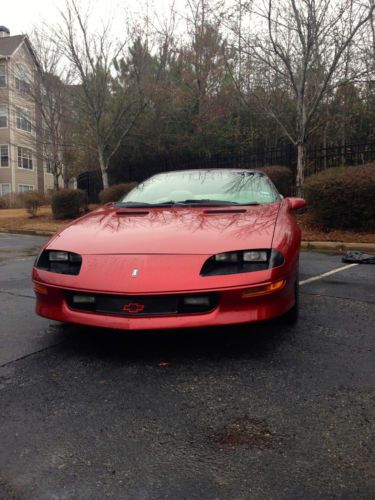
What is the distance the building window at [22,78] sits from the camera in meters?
16.3

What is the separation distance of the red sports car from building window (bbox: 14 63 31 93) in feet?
49.1

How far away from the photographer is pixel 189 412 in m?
2.16

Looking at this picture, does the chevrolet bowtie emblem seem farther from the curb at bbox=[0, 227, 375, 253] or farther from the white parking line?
the curb at bbox=[0, 227, 375, 253]

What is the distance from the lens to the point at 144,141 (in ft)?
55.7

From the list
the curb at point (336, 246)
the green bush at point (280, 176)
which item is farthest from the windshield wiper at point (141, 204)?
the green bush at point (280, 176)

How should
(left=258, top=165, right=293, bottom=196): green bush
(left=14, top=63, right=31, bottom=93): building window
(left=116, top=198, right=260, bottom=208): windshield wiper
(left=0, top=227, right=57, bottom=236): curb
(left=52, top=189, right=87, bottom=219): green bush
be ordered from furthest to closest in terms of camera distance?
(left=14, top=63, right=31, bottom=93): building window < (left=52, top=189, right=87, bottom=219): green bush < (left=0, top=227, right=57, bottom=236): curb < (left=258, top=165, right=293, bottom=196): green bush < (left=116, top=198, right=260, bottom=208): windshield wiper

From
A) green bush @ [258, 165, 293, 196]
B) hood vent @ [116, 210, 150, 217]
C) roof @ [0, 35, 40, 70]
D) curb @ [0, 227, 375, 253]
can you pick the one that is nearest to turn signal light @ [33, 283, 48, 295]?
hood vent @ [116, 210, 150, 217]

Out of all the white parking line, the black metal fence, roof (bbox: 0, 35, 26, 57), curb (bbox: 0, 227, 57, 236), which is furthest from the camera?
roof (bbox: 0, 35, 26, 57)

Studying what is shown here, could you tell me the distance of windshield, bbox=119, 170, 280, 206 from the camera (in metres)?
4.00

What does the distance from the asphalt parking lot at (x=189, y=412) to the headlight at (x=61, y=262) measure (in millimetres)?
554

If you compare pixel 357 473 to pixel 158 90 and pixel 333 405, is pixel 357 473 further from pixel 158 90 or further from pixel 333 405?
A: pixel 158 90

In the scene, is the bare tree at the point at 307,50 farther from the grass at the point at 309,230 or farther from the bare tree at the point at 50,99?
the bare tree at the point at 50,99

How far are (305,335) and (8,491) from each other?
2254mm

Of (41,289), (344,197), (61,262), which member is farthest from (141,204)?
(344,197)
